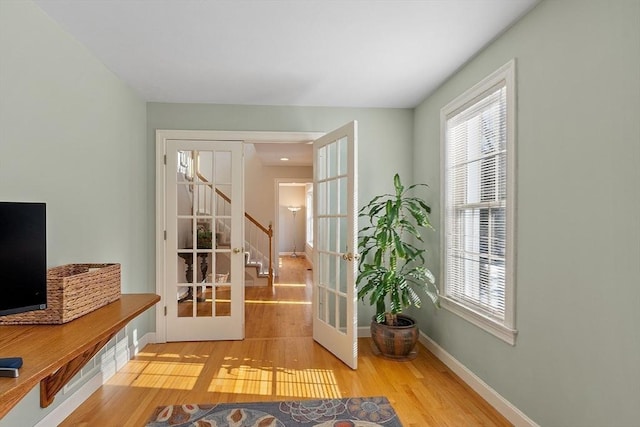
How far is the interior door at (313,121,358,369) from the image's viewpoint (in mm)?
3018

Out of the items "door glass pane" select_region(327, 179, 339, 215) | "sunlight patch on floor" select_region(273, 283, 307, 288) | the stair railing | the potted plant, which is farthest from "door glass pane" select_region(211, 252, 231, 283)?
"sunlight patch on floor" select_region(273, 283, 307, 288)

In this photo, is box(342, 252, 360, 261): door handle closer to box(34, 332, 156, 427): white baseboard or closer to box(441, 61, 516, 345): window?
box(441, 61, 516, 345): window

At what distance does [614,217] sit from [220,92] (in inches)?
119

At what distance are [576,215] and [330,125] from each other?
8.13ft

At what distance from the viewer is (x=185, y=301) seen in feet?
12.0

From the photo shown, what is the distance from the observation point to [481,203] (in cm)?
257

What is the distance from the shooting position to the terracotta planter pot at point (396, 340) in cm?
312

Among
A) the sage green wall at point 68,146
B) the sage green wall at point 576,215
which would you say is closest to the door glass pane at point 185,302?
the sage green wall at point 68,146

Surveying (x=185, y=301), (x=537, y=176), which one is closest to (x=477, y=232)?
(x=537, y=176)

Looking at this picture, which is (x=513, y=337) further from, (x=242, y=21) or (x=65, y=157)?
(x=65, y=157)

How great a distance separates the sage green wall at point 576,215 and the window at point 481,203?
9 centimetres

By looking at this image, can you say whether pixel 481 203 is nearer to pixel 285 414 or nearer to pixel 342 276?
pixel 342 276

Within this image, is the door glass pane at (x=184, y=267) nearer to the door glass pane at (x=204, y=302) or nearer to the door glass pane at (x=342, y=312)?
the door glass pane at (x=204, y=302)

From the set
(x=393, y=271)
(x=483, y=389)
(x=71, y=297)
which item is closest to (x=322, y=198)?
(x=393, y=271)
